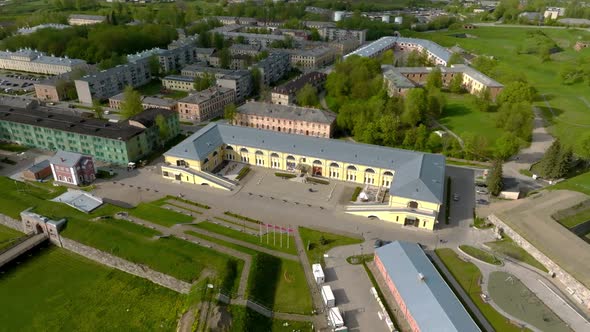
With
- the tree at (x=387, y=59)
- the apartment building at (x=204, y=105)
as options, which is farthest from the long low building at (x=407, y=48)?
the apartment building at (x=204, y=105)

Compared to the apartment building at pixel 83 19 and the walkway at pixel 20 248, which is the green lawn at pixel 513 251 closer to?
the walkway at pixel 20 248

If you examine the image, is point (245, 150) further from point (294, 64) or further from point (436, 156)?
point (294, 64)

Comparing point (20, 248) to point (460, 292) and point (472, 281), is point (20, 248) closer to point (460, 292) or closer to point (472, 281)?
point (460, 292)

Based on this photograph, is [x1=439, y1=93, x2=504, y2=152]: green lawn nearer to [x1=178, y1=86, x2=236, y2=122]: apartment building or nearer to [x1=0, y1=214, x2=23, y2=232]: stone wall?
[x1=178, y1=86, x2=236, y2=122]: apartment building

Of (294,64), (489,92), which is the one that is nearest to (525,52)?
(489,92)

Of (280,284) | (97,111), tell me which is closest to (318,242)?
(280,284)

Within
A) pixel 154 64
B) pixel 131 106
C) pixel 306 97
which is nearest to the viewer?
pixel 131 106
